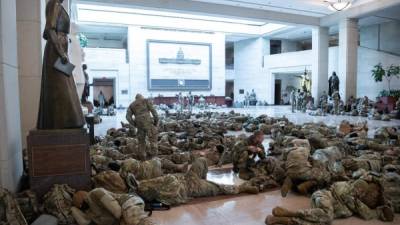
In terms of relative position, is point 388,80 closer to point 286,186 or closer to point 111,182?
point 286,186

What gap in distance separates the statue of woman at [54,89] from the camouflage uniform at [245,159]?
2.68 meters

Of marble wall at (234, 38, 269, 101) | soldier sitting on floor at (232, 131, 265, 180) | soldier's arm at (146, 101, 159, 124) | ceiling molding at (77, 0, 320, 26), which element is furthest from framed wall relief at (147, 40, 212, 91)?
soldier sitting on floor at (232, 131, 265, 180)

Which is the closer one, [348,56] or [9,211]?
[9,211]

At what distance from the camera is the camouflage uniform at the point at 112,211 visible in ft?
9.90

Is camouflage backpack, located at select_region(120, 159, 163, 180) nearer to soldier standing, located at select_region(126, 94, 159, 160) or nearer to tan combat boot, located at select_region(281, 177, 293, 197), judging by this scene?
soldier standing, located at select_region(126, 94, 159, 160)

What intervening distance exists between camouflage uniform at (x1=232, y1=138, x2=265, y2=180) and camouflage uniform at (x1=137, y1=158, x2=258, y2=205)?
743 millimetres

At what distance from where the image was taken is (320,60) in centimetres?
2281

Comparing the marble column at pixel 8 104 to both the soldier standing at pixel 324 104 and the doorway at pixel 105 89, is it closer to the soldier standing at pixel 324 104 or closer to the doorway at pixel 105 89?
the soldier standing at pixel 324 104

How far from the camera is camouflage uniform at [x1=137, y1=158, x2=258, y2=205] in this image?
12.8 feet

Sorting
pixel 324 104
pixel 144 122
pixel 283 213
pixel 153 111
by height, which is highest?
pixel 153 111

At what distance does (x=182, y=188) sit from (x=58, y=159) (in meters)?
1.64

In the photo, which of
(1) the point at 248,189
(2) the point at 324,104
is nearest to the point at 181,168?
(1) the point at 248,189

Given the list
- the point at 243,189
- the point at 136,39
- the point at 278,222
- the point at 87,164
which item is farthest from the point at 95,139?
A: the point at 136,39

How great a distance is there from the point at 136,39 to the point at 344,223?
2581 centimetres
